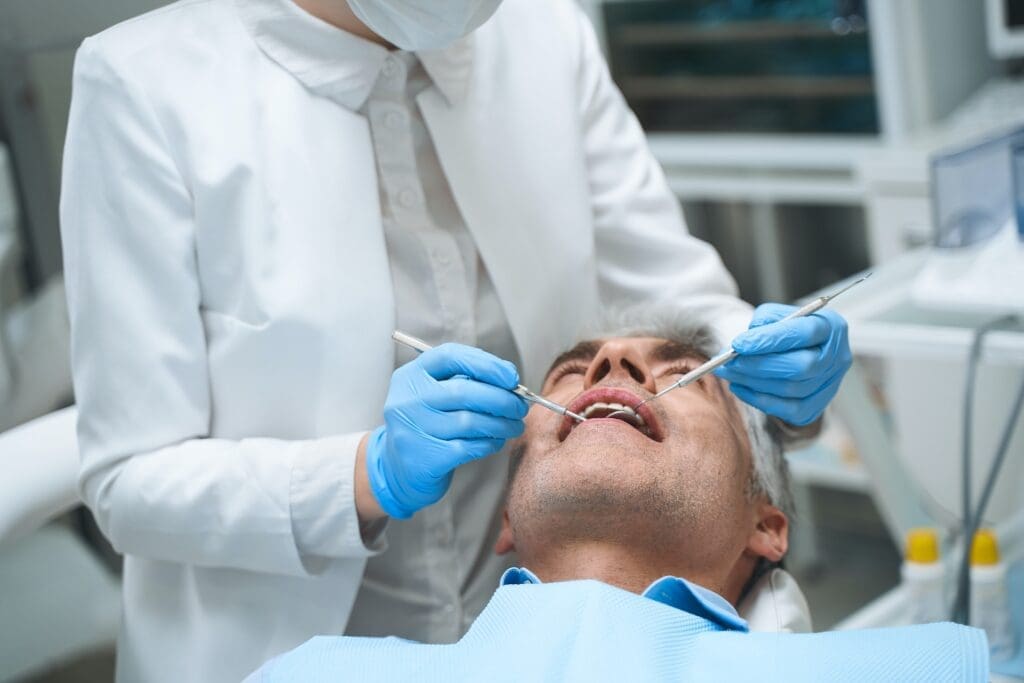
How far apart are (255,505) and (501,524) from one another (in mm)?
340

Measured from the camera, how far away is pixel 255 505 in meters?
1.32

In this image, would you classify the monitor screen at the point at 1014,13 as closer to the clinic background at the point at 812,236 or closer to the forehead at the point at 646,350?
the clinic background at the point at 812,236

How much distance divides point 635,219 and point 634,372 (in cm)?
28

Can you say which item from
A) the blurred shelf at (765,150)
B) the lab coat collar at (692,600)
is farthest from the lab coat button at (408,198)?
the blurred shelf at (765,150)

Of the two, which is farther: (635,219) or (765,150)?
(765,150)

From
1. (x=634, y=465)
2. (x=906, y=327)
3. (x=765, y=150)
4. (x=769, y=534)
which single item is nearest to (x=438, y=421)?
(x=634, y=465)

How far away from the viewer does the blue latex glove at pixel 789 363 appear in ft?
4.28

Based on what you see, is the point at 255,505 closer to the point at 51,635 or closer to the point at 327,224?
the point at 327,224

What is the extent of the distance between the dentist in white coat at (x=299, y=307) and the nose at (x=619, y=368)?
0.12 m

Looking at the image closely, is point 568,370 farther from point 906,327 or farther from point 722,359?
point 906,327

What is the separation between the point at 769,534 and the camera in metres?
1.43

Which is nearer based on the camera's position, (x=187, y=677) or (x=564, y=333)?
(x=187, y=677)

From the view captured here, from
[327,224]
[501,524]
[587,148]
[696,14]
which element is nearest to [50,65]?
[327,224]

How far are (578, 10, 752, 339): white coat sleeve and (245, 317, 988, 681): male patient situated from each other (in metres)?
0.09
